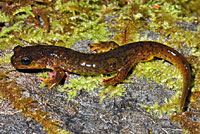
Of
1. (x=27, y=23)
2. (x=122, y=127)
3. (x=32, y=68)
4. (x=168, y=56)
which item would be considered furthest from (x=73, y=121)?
(x=27, y=23)

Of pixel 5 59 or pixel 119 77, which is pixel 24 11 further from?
pixel 119 77

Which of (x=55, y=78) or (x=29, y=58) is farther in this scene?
(x=29, y=58)

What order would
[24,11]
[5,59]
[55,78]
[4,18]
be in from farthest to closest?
[24,11], [4,18], [5,59], [55,78]

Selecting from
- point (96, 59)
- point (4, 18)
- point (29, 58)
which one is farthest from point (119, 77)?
point (4, 18)

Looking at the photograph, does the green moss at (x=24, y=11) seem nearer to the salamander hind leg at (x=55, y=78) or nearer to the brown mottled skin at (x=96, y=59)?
the brown mottled skin at (x=96, y=59)

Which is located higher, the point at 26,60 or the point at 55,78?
the point at 26,60

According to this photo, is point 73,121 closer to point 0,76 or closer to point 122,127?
point 122,127

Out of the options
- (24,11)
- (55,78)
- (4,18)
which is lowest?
(55,78)

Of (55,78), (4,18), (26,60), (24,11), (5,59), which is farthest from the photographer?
(24,11)
